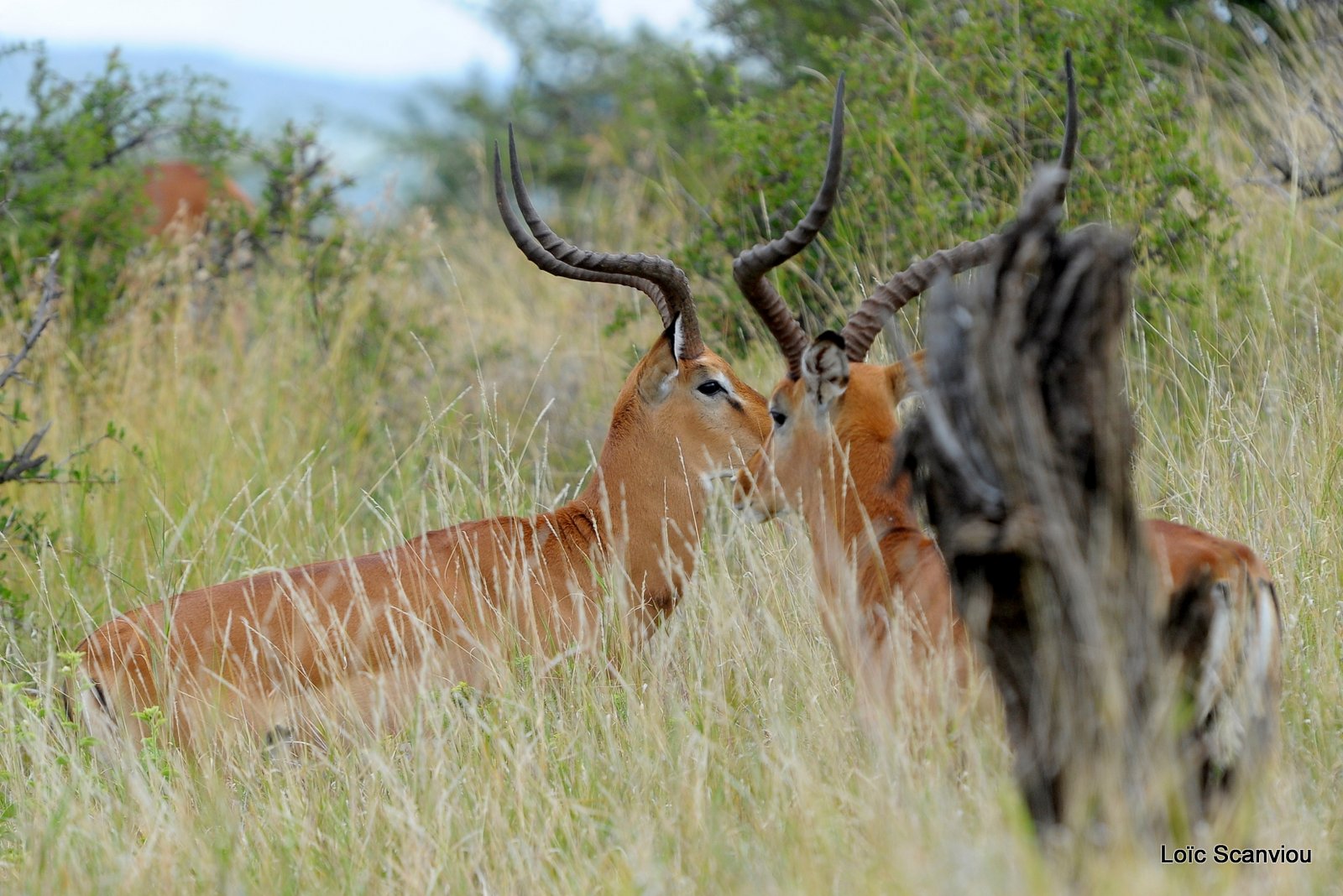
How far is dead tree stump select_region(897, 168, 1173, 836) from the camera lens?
234 cm

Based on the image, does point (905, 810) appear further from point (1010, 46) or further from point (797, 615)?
point (1010, 46)

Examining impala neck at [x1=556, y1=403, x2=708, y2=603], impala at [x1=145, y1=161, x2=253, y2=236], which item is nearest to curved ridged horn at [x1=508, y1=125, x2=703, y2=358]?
impala neck at [x1=556, y1=403, x2=708, y2=603]

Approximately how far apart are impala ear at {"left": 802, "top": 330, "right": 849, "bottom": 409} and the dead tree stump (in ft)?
4.43

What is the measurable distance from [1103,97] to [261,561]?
4309 millimetres

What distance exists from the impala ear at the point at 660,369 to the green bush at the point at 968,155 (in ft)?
4.69

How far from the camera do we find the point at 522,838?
3127 millimetres

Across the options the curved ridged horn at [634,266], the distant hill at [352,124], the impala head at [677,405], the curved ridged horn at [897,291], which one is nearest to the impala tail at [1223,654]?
the curved ridged horn at [897,291]

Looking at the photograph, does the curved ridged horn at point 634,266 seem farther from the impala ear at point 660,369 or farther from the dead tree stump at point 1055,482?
the dead tree stump at point 1055,482

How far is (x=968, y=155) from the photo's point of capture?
266 inches

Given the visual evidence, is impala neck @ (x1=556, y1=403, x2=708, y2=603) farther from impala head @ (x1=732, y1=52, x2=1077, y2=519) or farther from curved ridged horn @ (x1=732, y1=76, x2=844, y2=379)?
curved ridged horn @ (x1=732, y1=76, x2=844, y2=379)

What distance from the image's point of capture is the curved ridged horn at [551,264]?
15.9ft

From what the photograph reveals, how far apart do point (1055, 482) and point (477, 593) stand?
212 cm

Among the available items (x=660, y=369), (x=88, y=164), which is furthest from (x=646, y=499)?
(x=88, y=164)

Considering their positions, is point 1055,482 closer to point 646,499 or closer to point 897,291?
point 897,291
